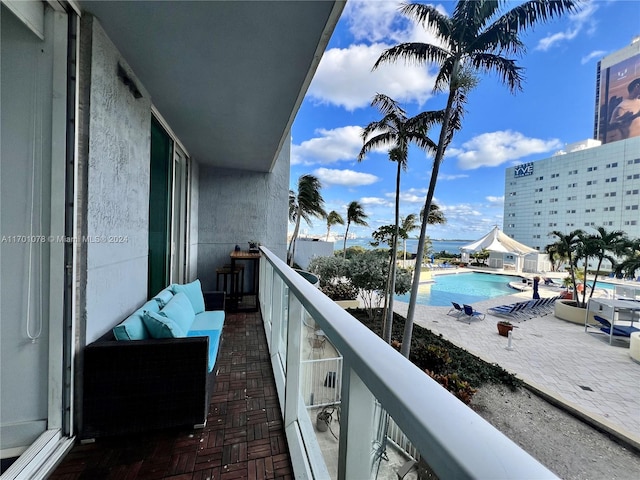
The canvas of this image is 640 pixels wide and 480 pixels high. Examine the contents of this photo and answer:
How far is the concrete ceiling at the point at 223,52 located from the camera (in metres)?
1.72

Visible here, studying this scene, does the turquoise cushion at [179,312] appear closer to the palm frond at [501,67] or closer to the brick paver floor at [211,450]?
the brick paver floor at [211,450]

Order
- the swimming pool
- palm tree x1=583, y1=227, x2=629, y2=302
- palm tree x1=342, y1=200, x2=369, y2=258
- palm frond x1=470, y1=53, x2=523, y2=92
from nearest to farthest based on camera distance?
palm frond x1=470, y1=53, x2=523, y2=92 → palm tree x1=583, y1=227, x2=629, y2=302 → the swimming pool → palm tree x1=342, y1=200, x2=369, y2=258

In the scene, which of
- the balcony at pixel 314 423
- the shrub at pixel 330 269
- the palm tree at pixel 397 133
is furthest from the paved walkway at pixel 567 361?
the balcony at pixel 314 423

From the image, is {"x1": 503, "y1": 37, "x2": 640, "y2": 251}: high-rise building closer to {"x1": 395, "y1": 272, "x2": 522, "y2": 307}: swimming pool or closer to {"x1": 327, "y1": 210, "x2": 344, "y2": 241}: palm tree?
{"x1": 395, "y1": 272, "x2": 522, "y2": 307}: swimming pool

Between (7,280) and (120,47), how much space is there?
1.84m

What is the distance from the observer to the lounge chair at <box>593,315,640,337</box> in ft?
26.3

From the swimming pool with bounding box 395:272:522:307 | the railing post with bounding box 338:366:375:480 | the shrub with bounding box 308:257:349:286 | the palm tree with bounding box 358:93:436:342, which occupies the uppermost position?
the palm tree with bounding box 358:93:436:342

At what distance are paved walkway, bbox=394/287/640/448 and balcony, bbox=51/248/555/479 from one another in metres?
5.62

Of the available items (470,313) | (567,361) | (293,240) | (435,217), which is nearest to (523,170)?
(435,217)

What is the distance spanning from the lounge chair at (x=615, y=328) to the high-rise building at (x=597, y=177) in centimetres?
3249

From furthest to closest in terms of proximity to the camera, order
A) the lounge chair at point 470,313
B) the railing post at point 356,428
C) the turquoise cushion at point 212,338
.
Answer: the lounge chair at point 470,313, the turquoise cushion at point 212,338, the railing post at point 356,428

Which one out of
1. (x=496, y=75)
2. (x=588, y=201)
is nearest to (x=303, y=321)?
(x=496, y=75)

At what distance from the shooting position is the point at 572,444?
157 inches

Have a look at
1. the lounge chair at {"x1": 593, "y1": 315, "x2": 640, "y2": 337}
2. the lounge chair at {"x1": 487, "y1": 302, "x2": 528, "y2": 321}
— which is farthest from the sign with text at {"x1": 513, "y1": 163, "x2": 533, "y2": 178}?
the lounge chair at {"x1": 593, "y1": 315, "x2": 640, "y2": 337}
